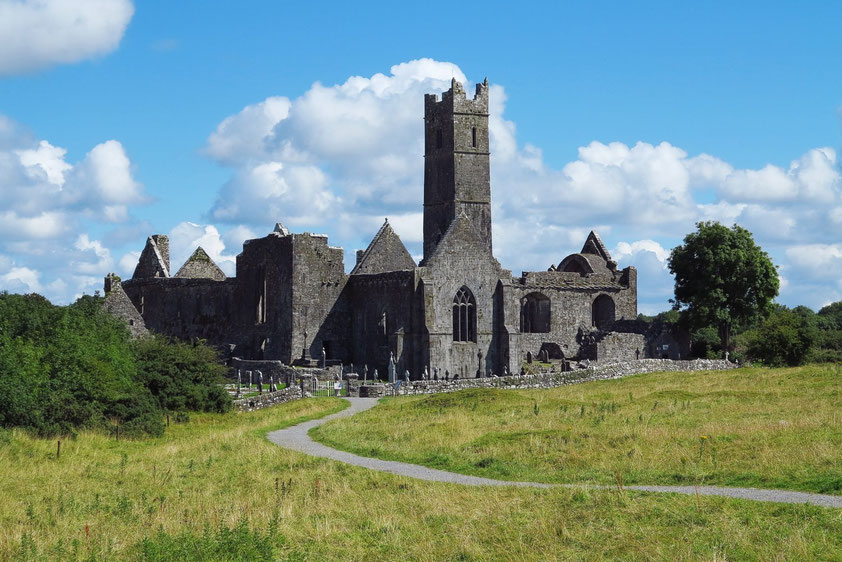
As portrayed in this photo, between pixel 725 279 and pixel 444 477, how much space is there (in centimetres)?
5528

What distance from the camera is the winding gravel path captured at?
18.0 metres

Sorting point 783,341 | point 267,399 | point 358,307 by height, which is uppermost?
point 358,307

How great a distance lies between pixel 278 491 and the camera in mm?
20656

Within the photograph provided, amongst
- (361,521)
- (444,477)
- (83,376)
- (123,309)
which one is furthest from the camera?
(123,309)

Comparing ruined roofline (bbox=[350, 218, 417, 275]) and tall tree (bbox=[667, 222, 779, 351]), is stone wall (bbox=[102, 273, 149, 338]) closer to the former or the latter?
ruined roofline (bbox=[350, 218, 417, 275])

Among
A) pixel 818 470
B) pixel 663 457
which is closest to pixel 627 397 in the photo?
pixel 663 457

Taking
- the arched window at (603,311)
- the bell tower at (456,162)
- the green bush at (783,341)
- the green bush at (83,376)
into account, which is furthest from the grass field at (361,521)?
the arched window at (603,311)

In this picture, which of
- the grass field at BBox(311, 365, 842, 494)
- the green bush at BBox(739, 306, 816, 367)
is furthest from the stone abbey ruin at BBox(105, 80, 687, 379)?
the grass field at BBox(311, 365, 842, 494)

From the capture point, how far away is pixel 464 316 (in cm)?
6050

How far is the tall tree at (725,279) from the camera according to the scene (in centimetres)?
7275

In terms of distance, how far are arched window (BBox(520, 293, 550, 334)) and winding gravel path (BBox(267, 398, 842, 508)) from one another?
3888 centimetres

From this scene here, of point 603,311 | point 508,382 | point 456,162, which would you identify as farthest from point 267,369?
point 603,311

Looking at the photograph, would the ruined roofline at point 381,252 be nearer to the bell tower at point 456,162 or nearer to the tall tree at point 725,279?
the bell tower at point 456,162

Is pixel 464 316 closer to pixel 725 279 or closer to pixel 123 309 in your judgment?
pixel 123 309
